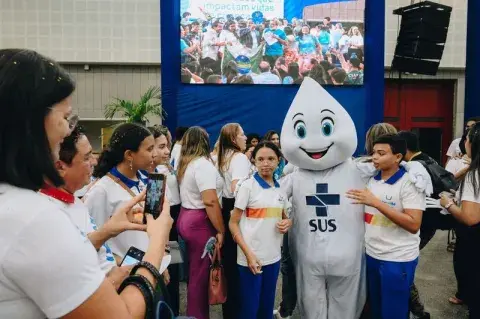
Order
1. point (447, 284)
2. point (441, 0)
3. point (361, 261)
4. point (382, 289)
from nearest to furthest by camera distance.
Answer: point (382, 289) → point (361, 261) → point (447, 284) → point (441, 0)

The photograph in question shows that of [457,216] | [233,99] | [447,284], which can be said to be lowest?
[447,284]

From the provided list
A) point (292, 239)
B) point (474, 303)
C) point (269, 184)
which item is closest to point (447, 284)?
point (474, 303)

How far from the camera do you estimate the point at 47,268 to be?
73cm

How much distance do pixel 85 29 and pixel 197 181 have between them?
7529 millimetres

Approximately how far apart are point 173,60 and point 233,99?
1184mm

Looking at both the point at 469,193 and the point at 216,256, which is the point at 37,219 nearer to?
the point at 216,256

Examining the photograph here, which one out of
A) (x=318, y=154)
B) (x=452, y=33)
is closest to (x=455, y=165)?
(x=318, y=154)

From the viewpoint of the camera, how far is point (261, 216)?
2.71 metres

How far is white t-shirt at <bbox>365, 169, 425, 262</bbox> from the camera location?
2.53 meters

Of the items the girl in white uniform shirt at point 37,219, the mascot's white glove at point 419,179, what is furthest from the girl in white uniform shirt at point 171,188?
the girl in white uniform shirt at point 37,219

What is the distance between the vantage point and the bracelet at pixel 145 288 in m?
0.96

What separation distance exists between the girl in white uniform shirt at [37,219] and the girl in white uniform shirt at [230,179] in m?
2.47

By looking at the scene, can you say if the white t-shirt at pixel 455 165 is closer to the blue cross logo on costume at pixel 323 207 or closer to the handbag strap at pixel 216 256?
the blue cross logo on costume at pixel 323 207

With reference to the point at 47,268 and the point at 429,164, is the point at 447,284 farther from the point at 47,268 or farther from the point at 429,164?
the point at 47,268
